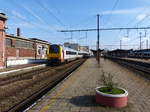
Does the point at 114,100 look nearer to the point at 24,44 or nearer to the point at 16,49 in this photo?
the point at 16,49

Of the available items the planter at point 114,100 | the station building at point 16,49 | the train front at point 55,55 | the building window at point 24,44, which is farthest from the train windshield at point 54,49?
the planter at point 114,100

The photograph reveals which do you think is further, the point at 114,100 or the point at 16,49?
the point at 16,49

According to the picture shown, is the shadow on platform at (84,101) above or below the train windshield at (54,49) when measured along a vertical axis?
below

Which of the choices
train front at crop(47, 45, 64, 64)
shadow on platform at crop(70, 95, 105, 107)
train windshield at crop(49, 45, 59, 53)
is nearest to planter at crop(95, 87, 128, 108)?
Answer: shadow on platform at crop(70, 95, 105, 107)

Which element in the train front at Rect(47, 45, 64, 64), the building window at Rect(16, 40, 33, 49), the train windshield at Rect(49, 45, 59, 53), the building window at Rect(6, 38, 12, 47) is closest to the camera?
the train front at Rect(47, 45, 64, 64)

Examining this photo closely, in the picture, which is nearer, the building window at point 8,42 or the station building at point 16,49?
the station building at point 16,49

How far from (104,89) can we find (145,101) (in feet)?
5.02

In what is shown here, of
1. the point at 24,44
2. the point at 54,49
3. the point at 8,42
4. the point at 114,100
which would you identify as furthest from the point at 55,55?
the point at 114,100

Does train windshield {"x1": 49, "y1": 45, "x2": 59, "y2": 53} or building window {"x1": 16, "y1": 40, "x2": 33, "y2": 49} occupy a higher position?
building window {"x1": 16, "y1": 40, "x2": 33, "y2": 49}

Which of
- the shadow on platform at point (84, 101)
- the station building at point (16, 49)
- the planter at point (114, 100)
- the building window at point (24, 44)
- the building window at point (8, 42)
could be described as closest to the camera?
the planter at point (114, 100)

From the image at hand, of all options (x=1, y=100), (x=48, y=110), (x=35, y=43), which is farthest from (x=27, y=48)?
(x=48, y=110)

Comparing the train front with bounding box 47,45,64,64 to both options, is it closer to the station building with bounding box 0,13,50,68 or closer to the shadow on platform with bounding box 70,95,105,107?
the station building with bounding box 0,13,50,68

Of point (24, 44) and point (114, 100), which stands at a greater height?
point (24, 44)

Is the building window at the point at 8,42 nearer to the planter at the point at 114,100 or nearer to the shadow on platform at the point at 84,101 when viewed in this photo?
the shadow on platform at the point at 84,101
